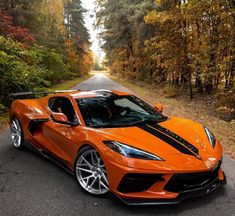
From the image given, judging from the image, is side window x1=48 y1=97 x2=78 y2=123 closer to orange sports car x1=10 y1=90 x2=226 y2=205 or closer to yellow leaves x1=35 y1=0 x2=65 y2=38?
orange sports car x1=10 y1=90 x2=226 y2=205

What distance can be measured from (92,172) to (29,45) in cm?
1545

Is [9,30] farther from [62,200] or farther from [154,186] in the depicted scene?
[154,186]

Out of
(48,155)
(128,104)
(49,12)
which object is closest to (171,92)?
(49,12)

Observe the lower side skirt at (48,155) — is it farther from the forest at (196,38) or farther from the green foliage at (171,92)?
the green foliage at (171,92)

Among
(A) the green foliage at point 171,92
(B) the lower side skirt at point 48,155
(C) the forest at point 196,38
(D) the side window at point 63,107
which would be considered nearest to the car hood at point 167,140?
(D) the side window at point 63,107

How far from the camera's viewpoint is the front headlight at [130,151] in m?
3.57

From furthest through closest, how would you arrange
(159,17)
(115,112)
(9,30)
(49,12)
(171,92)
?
(49,12) < (171,92) < (159,17) < (9,30) < (115,112)

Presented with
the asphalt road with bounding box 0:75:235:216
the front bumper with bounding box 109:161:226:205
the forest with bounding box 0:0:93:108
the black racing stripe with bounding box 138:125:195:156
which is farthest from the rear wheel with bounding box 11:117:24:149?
the forest with bounding box 0:0:93:108

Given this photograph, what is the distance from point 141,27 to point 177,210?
21447mm

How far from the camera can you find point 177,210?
11.7 ft

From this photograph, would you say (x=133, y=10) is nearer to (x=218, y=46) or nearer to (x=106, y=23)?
(x=106, y=23)

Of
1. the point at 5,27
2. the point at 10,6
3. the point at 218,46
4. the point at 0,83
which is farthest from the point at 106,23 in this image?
the point at 0,83

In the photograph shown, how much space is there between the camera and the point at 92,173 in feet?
13.2

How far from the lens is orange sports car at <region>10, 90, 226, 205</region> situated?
3.49m
